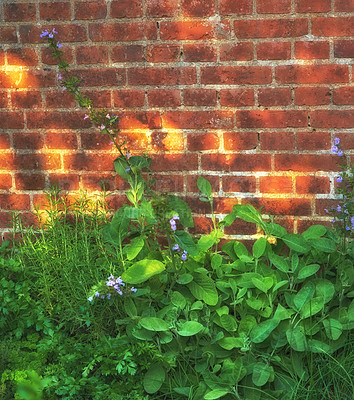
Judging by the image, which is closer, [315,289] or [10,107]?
[315,289]

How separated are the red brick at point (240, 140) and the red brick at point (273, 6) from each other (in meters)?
0.59

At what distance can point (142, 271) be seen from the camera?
2.12 meters

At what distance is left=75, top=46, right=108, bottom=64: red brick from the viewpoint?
8.34 feet

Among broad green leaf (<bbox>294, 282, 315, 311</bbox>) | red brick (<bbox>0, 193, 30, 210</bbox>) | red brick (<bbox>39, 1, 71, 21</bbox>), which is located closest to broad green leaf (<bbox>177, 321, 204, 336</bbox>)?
broad green leaf (<bbox>294, 282, 315, 311</bbox>)

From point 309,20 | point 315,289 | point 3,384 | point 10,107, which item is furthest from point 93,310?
point 309,20

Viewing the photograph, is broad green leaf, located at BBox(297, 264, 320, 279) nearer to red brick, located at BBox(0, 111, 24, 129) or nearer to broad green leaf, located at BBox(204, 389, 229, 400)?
broad green leaf, located at BBox(204, 389, 229, 400)

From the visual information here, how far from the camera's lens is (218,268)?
231 cm

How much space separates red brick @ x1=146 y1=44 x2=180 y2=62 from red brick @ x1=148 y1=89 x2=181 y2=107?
0.15 meters

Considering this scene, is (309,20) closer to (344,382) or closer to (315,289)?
(315,289)

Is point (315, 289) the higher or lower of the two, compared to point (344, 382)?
higher

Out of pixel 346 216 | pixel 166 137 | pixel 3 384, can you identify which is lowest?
pixel 3 384

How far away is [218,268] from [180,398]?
60cm

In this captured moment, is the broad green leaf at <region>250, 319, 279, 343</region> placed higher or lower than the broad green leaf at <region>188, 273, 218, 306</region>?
lower

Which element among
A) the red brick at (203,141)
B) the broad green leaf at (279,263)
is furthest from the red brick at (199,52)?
the broad green leaf at (279,263)
